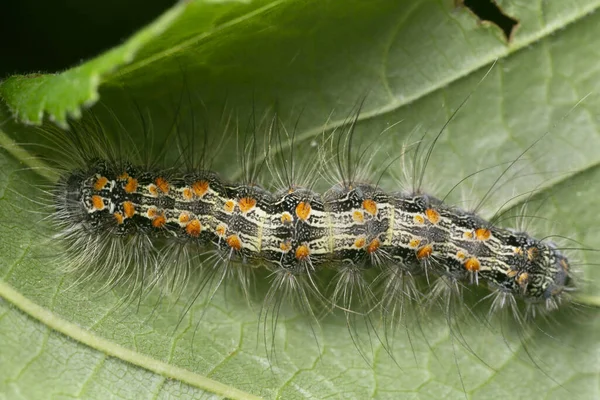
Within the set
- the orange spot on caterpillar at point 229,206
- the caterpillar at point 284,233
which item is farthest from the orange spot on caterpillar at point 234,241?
the orange spot on caterpillar at point 229,206

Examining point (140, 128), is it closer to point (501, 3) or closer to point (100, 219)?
point (100, 219)

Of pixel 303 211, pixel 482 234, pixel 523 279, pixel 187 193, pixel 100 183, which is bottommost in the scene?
pixel 100 183

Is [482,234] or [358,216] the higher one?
[482,234]

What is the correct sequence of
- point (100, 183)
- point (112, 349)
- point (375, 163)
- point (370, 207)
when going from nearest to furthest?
point (112, 349) < point (100, 183) < point (370, 207) < point (375, 163)

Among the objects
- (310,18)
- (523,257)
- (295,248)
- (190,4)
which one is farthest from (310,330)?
(190,4)

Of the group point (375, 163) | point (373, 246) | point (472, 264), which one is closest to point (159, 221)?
point (373, 246)

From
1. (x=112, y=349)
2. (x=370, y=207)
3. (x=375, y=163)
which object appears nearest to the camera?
(x=112, y=349)

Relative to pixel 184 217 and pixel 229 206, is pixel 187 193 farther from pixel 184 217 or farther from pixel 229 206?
pixel 229 206
